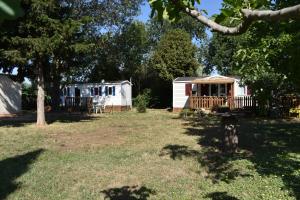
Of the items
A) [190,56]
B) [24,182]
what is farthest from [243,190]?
[190,56]

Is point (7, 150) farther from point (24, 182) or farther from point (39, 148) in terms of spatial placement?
point (24, 182)

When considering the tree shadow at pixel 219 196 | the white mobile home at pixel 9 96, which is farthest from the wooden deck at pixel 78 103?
the tree shadow at pixel 219 196

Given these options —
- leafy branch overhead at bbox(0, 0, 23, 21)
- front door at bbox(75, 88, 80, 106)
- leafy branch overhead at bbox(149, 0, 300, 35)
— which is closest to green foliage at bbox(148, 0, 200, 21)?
leafy branch overhead at bbox(149, 0, 300, 35)

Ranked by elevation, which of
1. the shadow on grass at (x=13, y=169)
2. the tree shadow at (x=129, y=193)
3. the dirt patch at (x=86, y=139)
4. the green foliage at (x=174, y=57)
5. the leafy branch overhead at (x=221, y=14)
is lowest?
the tree shadow at (x=129, y=193)

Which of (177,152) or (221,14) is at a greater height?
(221,14)

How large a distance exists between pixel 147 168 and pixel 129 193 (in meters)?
2.44

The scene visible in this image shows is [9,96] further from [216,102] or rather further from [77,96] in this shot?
[216,102]

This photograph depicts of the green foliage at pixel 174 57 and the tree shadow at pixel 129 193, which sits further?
the green foliage at pixel 174 57

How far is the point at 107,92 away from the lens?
1587 inches

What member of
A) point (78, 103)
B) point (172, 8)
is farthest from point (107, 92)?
point (172, 8)

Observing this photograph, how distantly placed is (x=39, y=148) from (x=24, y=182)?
5.54 m

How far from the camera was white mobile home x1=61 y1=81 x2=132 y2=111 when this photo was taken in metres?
40.0

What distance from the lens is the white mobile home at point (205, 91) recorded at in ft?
118

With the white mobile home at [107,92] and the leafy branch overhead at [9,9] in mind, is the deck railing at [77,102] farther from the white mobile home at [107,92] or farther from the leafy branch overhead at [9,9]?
the leafy branch overhead at [9,9]
